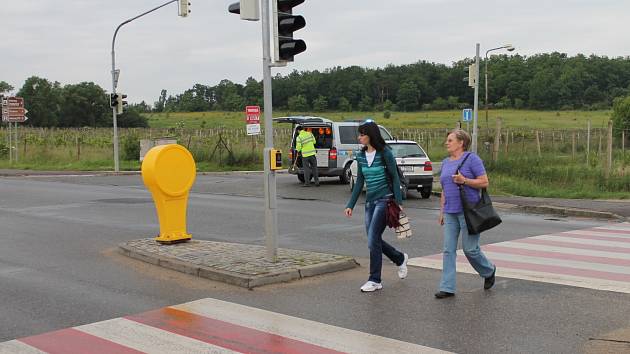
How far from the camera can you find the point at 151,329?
589cm

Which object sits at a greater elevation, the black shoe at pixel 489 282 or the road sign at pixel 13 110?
the road sign at pixel 13 110

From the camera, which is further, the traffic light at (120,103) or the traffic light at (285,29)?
the traffic light at (120,103)

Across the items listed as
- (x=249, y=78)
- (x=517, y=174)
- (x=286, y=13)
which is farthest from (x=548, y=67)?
(x=286, y=13)

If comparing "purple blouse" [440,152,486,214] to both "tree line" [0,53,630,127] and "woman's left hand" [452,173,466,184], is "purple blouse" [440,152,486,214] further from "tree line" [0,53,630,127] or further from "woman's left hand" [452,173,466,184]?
"tree line" [0,53,630,127]

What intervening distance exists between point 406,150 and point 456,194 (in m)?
11.5

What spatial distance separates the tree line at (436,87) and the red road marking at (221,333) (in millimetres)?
80010

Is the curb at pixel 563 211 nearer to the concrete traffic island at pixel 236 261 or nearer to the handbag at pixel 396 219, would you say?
the concrete traffic island at pixel 236 261

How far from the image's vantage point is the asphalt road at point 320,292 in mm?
5773

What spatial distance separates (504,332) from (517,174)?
16.5 m

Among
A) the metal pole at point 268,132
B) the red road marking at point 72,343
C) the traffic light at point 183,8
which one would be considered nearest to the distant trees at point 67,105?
the traffic light at point 183,8

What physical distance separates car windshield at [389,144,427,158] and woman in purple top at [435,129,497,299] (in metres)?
11.1

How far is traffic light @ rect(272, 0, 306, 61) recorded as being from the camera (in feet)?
26.1

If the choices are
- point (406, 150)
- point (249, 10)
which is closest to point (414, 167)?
point (406, 150)

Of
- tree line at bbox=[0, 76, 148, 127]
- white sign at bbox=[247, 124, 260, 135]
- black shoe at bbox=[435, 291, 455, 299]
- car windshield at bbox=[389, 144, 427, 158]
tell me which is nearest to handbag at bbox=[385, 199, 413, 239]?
black shoe at bbox=[435, 291, 455, 299]
